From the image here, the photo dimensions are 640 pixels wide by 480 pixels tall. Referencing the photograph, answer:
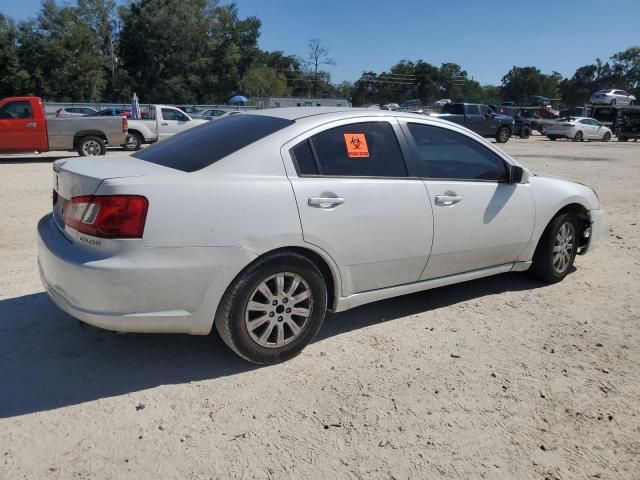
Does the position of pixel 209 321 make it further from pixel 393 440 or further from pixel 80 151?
pixel 80 151

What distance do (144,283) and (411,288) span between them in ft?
6.45

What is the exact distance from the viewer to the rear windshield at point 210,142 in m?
3.32

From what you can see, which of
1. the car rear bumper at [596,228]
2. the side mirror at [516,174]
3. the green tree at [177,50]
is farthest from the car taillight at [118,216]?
the green tree at [177,50]

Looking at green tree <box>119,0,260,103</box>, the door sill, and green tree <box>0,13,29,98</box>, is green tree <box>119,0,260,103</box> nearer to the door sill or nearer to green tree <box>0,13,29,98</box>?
green tree <box>0,13,29,98</box>

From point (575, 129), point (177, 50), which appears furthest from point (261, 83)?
point (575, 129)

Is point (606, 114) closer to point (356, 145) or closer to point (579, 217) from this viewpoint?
point (579, 217)

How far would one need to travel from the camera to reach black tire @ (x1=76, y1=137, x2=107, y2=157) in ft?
49.0

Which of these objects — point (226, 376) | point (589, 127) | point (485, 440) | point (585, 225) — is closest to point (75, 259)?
point (226, 376)

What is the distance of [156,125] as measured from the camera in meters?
18.8

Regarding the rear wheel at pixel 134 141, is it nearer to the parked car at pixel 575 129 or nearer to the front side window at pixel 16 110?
the front side window at pixel 16 110

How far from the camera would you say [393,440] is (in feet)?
Answer: 8.91

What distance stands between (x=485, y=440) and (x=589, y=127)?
33.1m

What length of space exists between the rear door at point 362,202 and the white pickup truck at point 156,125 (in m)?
14.8

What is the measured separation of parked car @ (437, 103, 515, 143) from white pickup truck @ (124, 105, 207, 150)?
519 inches
